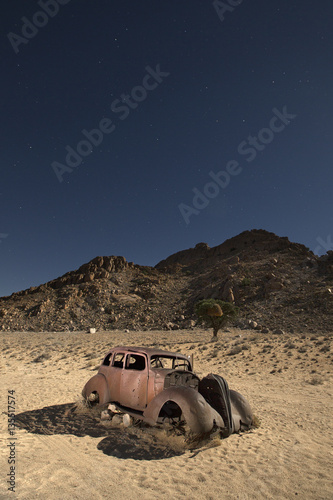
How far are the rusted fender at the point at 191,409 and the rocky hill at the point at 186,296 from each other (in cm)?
2499

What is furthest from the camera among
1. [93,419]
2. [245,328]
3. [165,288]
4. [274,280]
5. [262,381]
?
[165,288]

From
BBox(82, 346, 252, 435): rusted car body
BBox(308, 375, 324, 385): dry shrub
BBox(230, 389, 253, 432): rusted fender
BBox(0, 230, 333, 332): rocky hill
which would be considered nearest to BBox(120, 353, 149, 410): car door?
BBox(82, 346, 252, 435): rusted car body

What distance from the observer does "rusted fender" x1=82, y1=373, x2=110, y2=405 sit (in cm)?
758

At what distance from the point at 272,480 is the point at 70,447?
12.5 feet

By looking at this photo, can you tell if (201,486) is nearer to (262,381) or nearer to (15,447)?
(15,447)

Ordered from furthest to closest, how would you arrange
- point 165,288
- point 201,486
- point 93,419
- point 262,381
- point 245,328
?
1. point 165,288
2. point 245,328
3. point 262,381
4. point 93,419
5. point 201,486

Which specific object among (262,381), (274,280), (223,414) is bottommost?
→ (262,381)

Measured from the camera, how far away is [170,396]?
5953 millimetres

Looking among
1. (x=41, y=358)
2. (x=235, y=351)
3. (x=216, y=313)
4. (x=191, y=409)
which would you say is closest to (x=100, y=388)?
(x=191, y=409)

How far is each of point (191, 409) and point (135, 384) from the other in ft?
5.50

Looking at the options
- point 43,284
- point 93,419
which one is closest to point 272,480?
point 93,419

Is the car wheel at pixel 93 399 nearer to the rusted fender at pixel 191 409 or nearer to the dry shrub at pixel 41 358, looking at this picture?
the rusted fender at pixel 191 409

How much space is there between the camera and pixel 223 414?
6312 millimetres

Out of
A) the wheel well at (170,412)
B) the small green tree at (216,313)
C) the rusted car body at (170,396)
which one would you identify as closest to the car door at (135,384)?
the rusted car body at (170,396)
